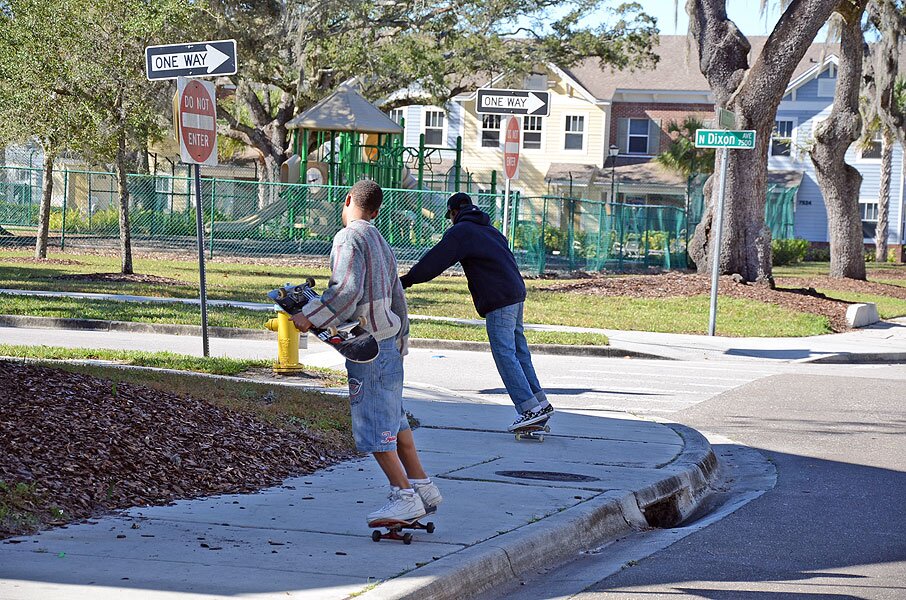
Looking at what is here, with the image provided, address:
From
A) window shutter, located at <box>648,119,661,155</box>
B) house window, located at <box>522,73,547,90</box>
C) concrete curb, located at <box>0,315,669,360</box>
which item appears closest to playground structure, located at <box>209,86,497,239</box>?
concrete curb, located at <box>0,315,669,360</box>

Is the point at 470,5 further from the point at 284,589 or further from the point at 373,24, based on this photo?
the point at 284,589

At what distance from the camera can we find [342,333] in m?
5.98

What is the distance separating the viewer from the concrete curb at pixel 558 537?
5.36 metres

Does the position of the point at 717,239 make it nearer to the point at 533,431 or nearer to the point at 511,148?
the point at 511,148

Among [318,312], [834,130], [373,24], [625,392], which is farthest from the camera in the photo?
[373,24]

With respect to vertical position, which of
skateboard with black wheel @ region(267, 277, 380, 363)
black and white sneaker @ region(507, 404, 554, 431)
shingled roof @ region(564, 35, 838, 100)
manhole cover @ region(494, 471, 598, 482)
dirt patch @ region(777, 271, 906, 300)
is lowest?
dirt patch @ region(777, 271, 906, 300)

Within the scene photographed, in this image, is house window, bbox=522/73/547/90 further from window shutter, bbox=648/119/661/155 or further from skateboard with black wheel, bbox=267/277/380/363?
skateboard with black wheel, bbox=267/277/380/363

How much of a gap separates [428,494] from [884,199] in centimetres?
4399

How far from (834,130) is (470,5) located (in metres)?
12.0

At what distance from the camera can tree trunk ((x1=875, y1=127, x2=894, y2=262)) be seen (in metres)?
46.4

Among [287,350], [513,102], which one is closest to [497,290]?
[287,350]

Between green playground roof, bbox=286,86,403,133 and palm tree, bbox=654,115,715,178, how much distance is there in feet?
58.9

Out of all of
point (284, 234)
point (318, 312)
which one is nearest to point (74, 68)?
point (284, 234)

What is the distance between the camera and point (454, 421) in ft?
34.0
